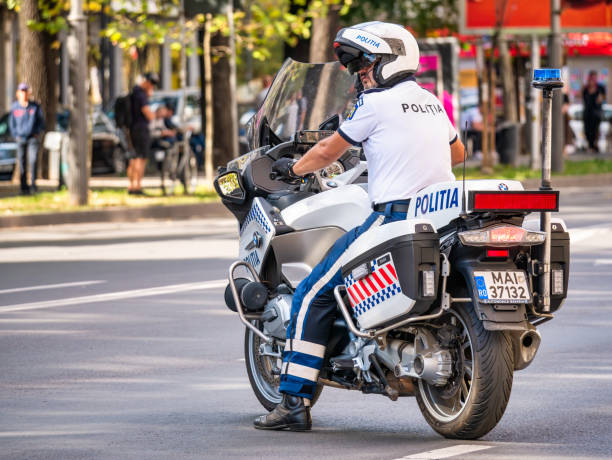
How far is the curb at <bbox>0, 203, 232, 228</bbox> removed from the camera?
1942cm

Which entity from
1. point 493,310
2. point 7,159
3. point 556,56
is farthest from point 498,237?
point 7,159

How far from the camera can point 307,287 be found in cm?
659

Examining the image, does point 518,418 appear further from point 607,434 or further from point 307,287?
point 307,287

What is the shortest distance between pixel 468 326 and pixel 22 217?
553 inches

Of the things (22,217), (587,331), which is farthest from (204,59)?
(587,331)

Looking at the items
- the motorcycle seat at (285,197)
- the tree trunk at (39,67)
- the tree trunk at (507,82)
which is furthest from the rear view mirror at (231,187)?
the tree trunk at (507,82)

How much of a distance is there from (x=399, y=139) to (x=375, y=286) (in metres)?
0.66

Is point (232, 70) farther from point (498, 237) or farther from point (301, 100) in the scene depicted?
point (498, 237)

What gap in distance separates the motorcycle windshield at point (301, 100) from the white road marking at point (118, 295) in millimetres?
4181

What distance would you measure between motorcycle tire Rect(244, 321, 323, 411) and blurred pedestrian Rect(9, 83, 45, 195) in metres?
16.6

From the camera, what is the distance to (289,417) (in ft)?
21.9

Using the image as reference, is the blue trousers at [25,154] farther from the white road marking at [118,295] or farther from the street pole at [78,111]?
the white road marking at [118,295]

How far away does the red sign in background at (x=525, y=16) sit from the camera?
95.9 feet

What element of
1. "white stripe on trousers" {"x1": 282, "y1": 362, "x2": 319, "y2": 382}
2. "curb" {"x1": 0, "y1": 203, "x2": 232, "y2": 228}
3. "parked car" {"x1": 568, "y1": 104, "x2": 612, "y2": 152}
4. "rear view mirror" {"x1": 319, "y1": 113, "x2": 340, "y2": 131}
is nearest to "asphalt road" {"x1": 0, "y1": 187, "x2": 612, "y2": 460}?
"white stripe on trousers" {"x1": 282, "y1": 362, "x2": 319, "y2": 382}
